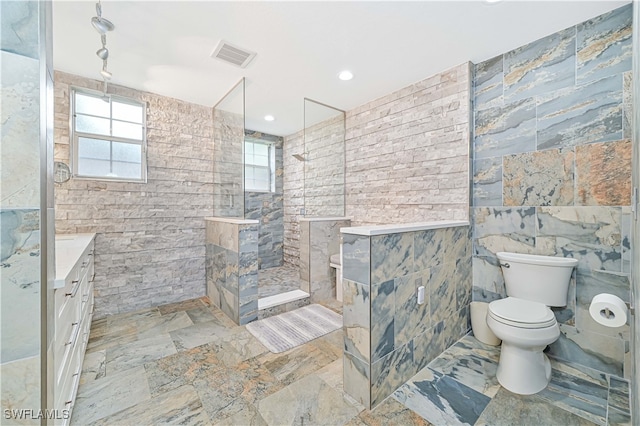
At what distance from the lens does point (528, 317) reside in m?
1.70

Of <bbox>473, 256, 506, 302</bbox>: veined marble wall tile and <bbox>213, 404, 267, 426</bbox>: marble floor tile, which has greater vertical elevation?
<bbox>473, 256, 506, 302</bbox>: veined marble wall tile

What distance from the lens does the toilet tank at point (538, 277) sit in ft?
6.32

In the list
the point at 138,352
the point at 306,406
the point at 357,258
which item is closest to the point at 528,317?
the point at 357,258

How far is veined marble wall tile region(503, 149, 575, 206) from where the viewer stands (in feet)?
6.56

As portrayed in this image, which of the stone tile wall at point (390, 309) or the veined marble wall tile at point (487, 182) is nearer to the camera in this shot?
the stone tile wall at point (390, 309)

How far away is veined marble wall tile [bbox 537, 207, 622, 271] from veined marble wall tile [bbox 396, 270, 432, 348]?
1.07m

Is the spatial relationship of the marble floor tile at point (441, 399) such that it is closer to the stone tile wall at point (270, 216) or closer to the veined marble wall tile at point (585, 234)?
the veined marble wall tile at point (585, 234)

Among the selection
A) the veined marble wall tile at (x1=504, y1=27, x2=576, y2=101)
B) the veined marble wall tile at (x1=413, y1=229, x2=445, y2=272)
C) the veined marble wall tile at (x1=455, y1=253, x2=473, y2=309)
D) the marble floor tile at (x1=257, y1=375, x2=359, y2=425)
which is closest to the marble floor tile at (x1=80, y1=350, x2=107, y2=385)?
the marble floor tile at (x1=257, y1=375, x2=359, y2=425)

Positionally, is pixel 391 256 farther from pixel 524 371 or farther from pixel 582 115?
pixel 582 115

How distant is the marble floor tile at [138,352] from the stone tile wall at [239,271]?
63 centimetres

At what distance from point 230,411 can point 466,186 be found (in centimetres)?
254

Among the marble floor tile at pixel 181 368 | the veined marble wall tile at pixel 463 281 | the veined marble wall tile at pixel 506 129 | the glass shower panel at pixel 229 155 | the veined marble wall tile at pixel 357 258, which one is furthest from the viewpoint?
the glass shower panel at pixel 229 155

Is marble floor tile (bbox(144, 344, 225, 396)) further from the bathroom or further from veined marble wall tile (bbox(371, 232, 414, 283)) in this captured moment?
veined marble wall tile (bbox(371, 232, 414, 283))

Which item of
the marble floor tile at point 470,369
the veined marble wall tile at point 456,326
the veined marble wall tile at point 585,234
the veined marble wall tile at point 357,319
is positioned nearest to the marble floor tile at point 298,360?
the veined marble wall tile at point 357,319
